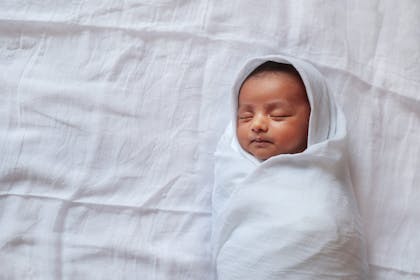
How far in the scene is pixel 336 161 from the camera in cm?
93

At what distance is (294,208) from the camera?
0.87m

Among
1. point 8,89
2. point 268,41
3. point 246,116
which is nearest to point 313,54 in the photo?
point 268,41

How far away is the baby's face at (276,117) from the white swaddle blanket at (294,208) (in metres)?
0.02

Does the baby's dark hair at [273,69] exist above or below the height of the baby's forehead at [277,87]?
above

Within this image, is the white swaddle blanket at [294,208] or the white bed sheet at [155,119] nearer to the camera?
the white swaddle blanket at [294,208]

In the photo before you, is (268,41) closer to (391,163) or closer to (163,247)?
(391,163)

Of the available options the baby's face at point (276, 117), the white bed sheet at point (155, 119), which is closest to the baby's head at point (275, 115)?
the baby's face at point (276, 117)

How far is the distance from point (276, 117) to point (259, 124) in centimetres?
4

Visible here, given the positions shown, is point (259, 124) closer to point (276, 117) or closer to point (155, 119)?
point (276, 117)

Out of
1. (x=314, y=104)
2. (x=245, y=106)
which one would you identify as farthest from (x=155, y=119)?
(x=314, y=104)

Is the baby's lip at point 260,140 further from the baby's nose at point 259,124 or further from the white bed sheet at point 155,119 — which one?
the white bed sheet at point 155,119

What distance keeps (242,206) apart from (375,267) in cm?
28

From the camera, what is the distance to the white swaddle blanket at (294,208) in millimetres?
847

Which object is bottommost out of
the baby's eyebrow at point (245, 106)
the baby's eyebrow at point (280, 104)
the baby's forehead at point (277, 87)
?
the baby's eyebrow at point (245, 106)
